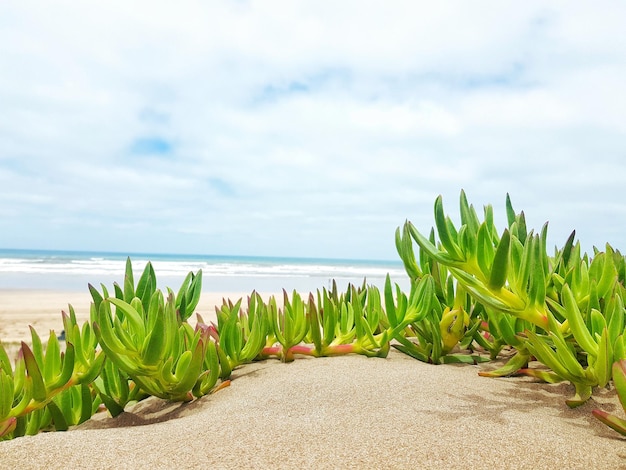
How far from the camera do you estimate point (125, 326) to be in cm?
165

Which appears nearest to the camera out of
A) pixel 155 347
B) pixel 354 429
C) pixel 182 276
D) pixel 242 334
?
pixel 354 429

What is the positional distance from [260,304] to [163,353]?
58cm

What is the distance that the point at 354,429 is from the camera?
122 centimetres

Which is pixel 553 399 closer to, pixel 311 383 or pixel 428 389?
pixel 428 389

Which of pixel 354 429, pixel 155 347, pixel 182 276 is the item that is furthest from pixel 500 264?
pixel 182 276

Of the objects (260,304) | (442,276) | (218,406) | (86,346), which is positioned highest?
(442,276)

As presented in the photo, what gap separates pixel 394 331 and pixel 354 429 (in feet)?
2.40

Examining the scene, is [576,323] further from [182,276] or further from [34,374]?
[182,276]

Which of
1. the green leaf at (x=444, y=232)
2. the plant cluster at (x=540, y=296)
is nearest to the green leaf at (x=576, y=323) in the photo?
the plant cluster at (x=540, y=296)

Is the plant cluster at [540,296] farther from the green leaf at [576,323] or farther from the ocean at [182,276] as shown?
the ocean at [182,276]

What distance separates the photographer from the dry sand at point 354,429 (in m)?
1.07

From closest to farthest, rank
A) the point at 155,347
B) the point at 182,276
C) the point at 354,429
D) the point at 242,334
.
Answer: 1. the point at 354,429
2. the point at 155,347
3. the point at 242,334
4. the point at 182,276

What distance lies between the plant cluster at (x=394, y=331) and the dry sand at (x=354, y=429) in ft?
0.29

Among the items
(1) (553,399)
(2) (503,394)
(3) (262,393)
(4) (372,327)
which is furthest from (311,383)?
(1) (553,399)
